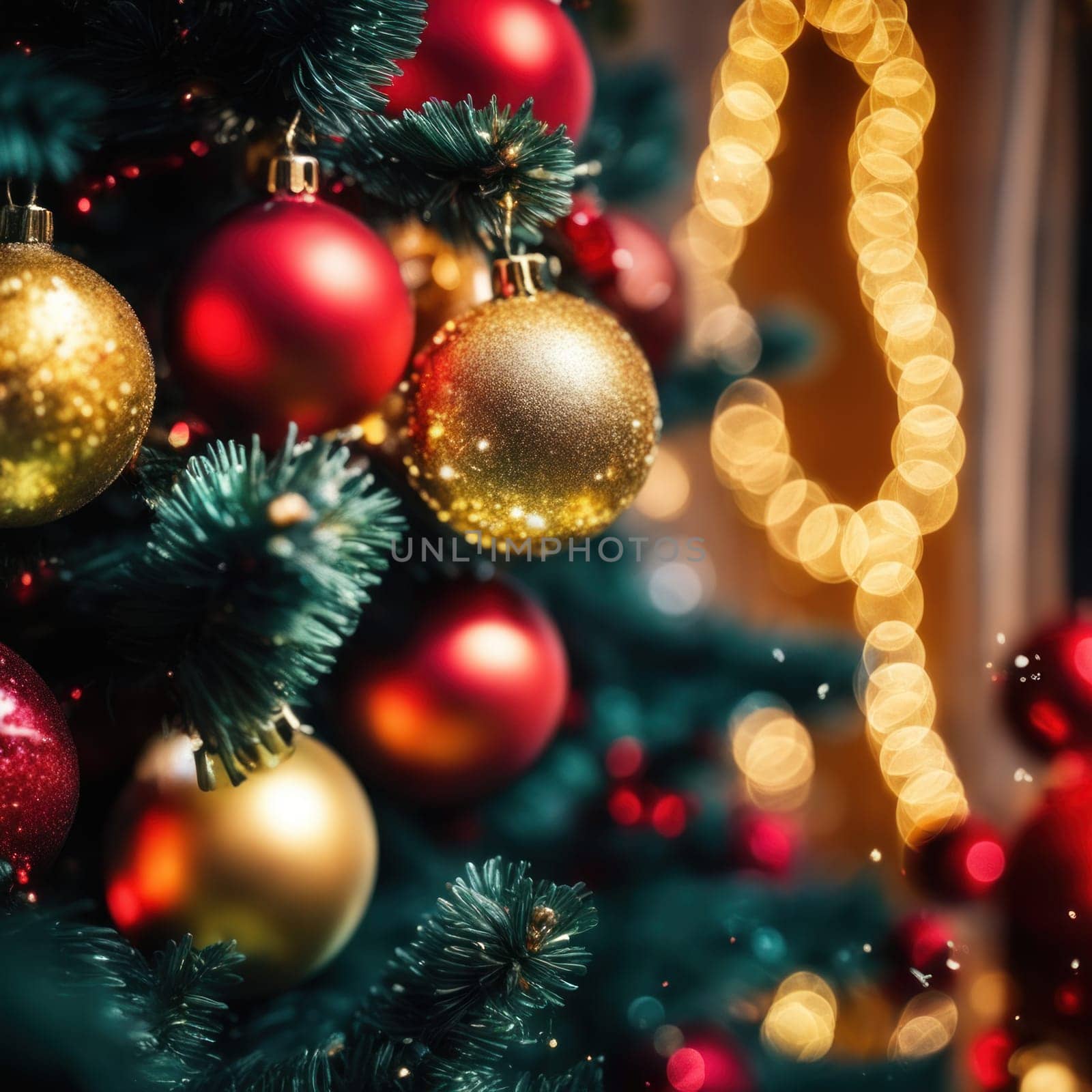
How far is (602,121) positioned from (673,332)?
0.68 feet

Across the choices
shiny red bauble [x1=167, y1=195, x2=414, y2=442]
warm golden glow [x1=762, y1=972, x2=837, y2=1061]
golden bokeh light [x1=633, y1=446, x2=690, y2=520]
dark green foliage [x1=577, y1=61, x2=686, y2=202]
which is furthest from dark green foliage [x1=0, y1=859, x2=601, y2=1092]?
golden bokeh light [x1=633, y1=446, x2=690, y2=520]

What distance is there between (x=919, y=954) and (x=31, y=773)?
23.0 inches

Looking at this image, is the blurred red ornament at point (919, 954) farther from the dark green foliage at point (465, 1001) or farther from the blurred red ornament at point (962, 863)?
the dark green foliage at point (465, 1001)

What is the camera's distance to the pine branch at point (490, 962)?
1.41 ft

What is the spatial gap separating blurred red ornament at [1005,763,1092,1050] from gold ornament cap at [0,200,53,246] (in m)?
0.63

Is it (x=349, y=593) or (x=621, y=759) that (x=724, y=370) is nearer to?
(x=621, y=759)

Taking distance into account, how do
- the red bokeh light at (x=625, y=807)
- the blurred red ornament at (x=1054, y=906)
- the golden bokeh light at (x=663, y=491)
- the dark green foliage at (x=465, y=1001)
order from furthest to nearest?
the golden bokeh light at (x=663, y=491)
the red bokeh light at (x=625, y=807)
the blurred red ornament at (x=1054, y=906)
the dark green foliage at (x=465, y=1001)

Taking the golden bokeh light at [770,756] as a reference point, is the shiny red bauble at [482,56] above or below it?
above

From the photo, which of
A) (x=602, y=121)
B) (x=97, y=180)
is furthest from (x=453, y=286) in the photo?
(x=602, y=121)

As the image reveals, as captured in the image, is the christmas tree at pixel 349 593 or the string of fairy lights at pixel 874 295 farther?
the string of fairy lights at pixel 874 295

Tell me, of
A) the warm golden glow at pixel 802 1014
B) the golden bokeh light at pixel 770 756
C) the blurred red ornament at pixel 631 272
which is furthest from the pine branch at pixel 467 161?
the golden bokeh light at pixel 770 756

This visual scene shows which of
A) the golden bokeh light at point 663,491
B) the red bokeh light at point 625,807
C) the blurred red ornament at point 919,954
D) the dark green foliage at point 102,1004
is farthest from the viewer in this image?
the golden bokeh light at point 663,491

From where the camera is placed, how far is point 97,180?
517mm

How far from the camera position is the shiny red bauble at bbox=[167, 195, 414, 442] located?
0.45 m
